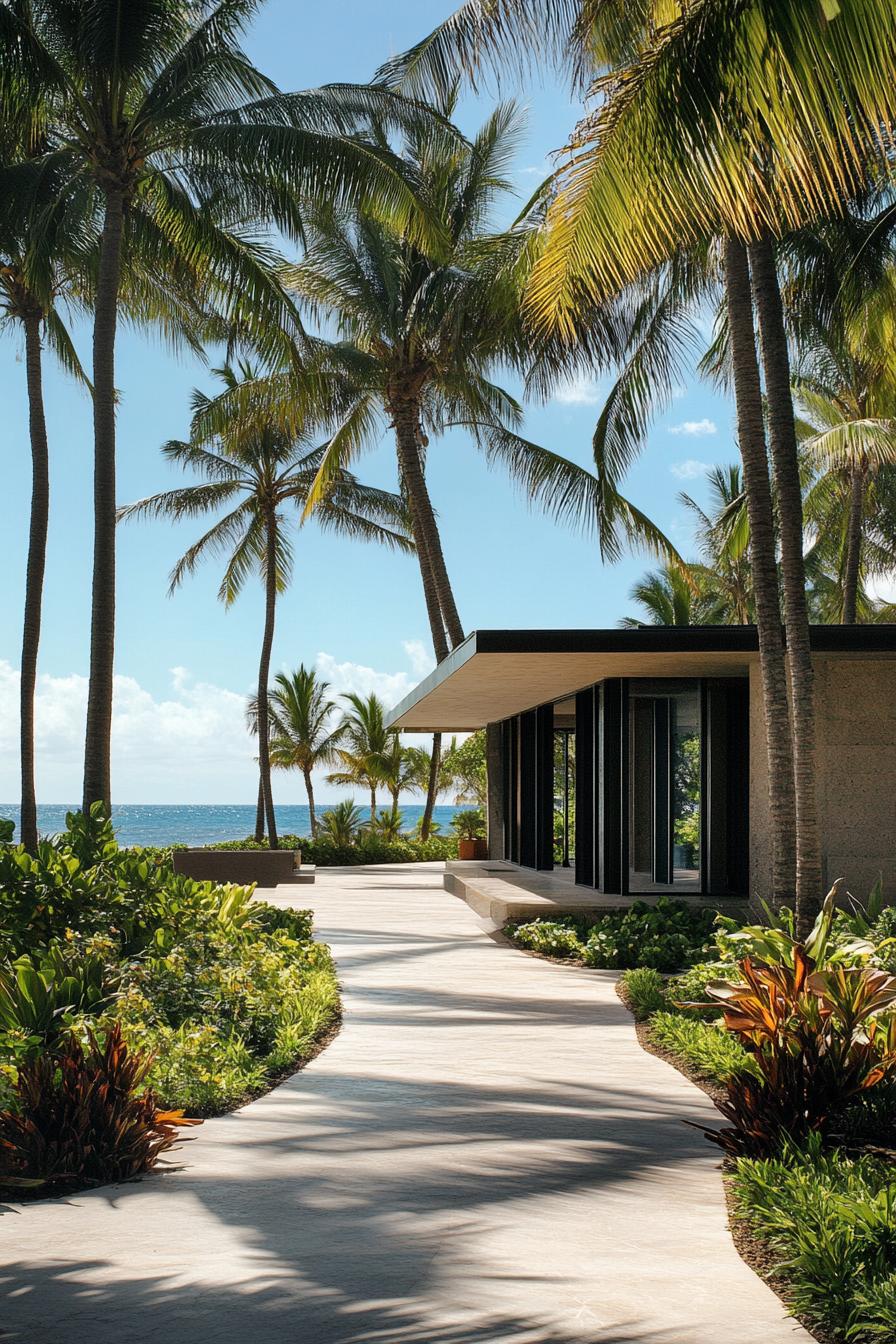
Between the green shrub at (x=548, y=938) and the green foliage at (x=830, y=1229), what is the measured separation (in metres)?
7.68

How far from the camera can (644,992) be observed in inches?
386

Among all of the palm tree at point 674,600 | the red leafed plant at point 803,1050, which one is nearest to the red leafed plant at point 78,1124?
the red leafed plant at point 803,1050

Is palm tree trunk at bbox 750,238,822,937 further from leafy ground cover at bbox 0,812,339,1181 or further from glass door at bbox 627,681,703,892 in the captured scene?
glass door at bbox 627,681,703,892

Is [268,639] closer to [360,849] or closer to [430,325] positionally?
[360,849]

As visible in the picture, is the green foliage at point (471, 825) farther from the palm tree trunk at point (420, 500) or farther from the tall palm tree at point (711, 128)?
the tall palm tree at point (711, 128)

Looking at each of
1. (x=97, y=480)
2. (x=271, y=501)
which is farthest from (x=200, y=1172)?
(x=271, y=501)

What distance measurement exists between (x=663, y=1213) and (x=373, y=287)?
1887cm

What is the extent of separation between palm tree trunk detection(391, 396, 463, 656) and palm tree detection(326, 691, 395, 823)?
54.6 ft

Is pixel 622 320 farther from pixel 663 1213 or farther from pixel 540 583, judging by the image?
pixel 540 583

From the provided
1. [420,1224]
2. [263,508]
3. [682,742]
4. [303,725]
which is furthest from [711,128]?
[303,725]

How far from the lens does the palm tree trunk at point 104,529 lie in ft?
44.4

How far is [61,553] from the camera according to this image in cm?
5997

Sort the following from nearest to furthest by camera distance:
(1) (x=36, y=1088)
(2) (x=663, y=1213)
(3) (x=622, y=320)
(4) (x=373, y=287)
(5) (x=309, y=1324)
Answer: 1. (5) (x=309, y=1324)
2. (2) (x=663, y=1213)
3. (1) (x=36, y=1088)
4. (3) (x=622, y=320)
5. (4) (x=373, y=287)

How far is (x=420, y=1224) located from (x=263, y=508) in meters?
28.1
